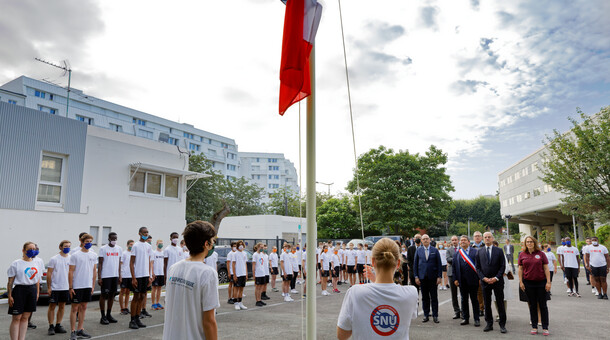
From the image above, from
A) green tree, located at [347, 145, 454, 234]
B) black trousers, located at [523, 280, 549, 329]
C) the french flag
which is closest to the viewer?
the french flag

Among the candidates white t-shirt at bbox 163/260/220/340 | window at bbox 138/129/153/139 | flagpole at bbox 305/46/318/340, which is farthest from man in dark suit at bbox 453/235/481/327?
window at bbox 138/129/153/139

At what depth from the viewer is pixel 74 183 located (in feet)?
55.5

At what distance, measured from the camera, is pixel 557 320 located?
9.39 m

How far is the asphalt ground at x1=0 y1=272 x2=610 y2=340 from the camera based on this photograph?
798 cm

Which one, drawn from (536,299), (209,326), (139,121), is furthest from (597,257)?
(139,121)

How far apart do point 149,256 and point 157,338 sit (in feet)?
9.03

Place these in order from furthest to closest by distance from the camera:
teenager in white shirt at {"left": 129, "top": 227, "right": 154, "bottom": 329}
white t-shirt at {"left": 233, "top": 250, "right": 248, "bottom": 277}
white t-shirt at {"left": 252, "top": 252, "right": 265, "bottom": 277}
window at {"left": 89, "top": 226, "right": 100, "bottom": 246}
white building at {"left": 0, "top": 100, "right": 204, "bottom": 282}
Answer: window at {"left": 89, "top": 226, "right": 100, "bottom": 246} → white building at {"left": 0, "top": 100, "right": 204, "bottom": 282} → white t-shirt at {"left": 252, "top": 252, "right": 265, "bottom": 277} → white t-shirt at {"left": 233, "top": 250, "right": 248, "bottom": 277} → teenager in white shirt at {"left": 129, "top": 227, "right": 154, "bottom": 329}

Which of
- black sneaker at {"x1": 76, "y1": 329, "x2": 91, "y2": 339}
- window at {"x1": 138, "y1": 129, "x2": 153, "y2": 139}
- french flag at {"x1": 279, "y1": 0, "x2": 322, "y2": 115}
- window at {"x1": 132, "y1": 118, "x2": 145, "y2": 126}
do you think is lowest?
black sneaker at {"x1": 76, "y1": 329, "x2": 91, "y2": 339}

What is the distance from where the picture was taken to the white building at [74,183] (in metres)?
15.0

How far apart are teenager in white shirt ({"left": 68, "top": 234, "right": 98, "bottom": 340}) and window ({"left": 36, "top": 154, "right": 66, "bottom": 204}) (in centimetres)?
1010

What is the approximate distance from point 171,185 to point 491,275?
56.1 feet

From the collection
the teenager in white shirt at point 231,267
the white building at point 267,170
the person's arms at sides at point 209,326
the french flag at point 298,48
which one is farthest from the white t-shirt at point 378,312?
the white building at point 267,170

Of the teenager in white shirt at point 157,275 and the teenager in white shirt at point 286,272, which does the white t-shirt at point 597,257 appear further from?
the teenager in white shirt at point 157,275

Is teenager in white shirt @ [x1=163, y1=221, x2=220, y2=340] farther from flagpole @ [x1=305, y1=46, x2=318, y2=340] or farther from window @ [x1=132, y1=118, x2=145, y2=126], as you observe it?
window @ [x1=132, y1=118, x2=145, y2=126]
